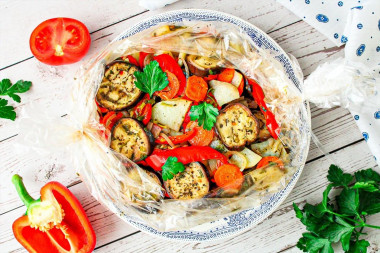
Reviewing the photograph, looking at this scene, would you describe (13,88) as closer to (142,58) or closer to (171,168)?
(142,58)

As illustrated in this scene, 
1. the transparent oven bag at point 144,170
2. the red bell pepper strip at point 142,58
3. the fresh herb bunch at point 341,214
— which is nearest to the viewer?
the transparent oven bag at point 144,170

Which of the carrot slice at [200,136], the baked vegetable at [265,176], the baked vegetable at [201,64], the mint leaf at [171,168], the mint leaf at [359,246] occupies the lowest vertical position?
the mint leaf at [359,246]

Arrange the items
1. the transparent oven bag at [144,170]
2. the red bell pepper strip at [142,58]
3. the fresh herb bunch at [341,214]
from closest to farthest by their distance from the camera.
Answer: the transparent oven bag at [144,170], the red bell pepper strip at [142,58], the fresh herb bunch at [341,214]

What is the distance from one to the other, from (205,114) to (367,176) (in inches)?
29.2

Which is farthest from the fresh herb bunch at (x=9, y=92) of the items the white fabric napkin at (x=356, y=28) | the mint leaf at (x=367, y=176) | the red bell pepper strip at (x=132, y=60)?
the mint leaf at (x=367, y=176)

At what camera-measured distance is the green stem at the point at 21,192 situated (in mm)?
1644

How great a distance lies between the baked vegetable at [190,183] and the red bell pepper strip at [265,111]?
285 millimetres

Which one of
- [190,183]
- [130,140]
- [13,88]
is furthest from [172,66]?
[13,88]

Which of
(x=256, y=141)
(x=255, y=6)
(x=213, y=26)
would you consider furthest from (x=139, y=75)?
(x=255, y=6)

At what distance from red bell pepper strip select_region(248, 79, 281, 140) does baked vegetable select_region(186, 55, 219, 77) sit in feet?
0.50

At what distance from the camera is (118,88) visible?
1483mm

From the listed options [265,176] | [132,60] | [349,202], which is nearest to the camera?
[265,176]

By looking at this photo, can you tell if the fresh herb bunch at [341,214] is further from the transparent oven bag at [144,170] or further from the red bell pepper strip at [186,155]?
the red bell pepper strip at [186,155]

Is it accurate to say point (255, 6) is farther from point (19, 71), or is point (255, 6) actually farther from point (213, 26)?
point (19, 71)
